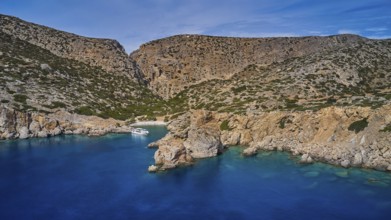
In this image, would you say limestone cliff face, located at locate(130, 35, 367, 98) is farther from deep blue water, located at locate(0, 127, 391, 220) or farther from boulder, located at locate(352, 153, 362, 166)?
boulder, located at locate(352, 153, 362, 166)

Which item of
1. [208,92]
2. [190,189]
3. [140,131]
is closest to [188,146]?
[190,189]

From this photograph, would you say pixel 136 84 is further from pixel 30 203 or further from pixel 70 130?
pixel 30 203

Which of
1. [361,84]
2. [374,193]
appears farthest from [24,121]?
[361,84]

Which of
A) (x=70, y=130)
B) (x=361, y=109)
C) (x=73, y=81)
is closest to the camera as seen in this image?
(x=361, y=109)

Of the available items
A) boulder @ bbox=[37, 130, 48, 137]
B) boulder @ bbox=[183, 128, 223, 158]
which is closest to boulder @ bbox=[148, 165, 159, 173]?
boulder @ bbox=[183, 128, 223, 158]

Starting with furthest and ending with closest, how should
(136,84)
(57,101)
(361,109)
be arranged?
(136,84)
(57,101)
(361,109)

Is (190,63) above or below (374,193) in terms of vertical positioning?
above

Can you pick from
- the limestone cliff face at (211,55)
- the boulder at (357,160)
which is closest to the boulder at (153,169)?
the boulder at (357,160)

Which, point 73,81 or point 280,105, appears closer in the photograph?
point 280,105
